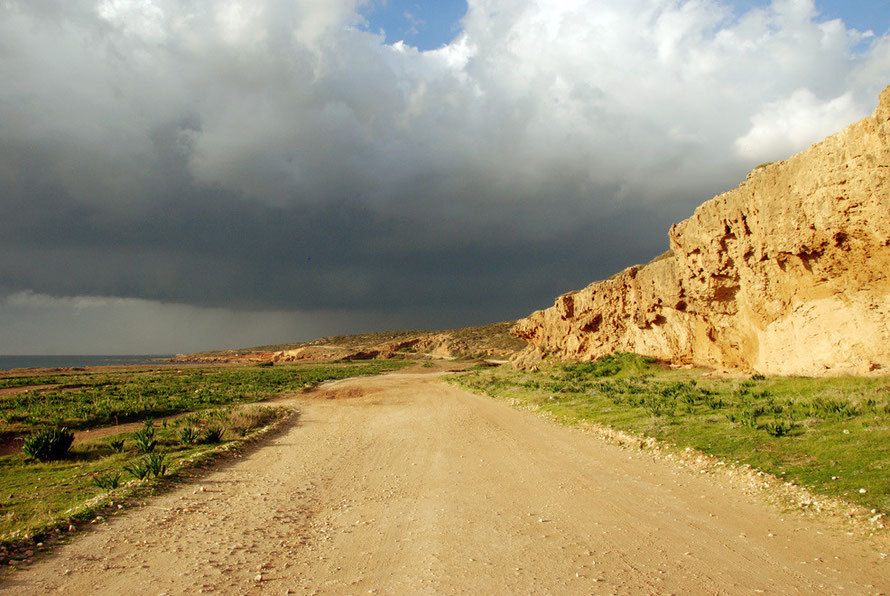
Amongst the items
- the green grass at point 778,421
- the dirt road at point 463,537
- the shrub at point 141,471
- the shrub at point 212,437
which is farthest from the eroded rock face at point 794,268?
the shrub at point 212,437

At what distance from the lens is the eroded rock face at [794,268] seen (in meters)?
12.8

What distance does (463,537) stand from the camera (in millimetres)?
6102

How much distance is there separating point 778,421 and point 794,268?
869 centimetres

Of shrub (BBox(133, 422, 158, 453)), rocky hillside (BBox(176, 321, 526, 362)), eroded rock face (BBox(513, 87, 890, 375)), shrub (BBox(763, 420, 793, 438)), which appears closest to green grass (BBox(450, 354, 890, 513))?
shrub (BBox(763, 420, 793, 438))

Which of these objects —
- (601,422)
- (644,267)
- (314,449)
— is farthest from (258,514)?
(644,267)

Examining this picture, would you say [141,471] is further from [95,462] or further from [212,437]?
[212,437]

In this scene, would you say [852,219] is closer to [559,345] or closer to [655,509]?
[655,509]

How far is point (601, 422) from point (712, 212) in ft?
40.0

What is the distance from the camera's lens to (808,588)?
4.57 m

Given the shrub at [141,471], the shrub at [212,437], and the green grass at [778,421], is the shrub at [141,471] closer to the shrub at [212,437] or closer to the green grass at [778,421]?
the shrub at [212,437]

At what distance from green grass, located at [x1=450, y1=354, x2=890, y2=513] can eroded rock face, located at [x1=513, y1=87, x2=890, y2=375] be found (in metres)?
1.69

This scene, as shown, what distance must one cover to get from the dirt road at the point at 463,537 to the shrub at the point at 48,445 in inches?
263

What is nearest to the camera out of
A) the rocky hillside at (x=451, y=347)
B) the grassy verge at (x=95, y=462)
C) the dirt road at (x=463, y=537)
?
the dirt road at (x=463, y=537)

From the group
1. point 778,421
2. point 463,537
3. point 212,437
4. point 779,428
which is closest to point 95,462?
point 212,437
